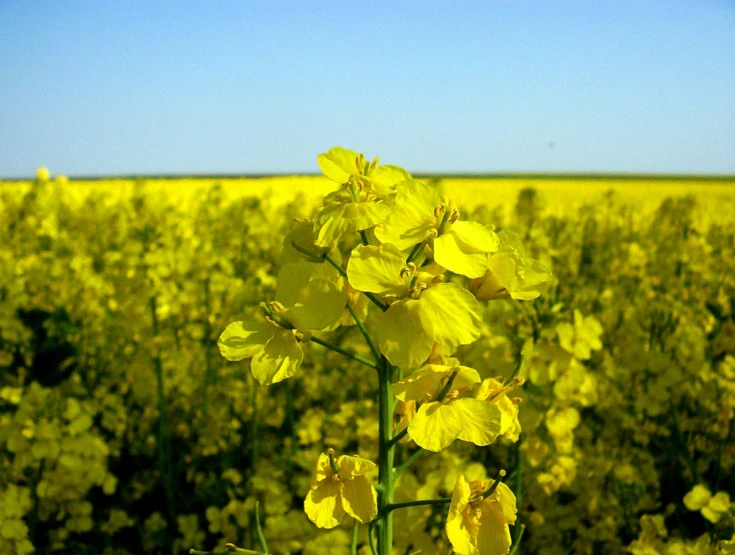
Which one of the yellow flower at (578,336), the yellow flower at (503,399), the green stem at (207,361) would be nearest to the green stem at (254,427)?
the green stem at (207,361)

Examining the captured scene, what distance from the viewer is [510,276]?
1147 mm

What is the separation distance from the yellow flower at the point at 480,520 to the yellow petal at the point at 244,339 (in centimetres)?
43

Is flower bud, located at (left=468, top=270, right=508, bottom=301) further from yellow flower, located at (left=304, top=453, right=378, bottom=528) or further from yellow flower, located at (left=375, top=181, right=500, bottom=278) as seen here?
yellow flower, located at (left=304, top=453, right=378, bottom=528)

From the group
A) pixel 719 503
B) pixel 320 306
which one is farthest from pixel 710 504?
pixel 320 306

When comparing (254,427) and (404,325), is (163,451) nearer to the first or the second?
(254,427)

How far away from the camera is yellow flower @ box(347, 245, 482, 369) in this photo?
3.43ft

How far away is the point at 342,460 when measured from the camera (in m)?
1.11

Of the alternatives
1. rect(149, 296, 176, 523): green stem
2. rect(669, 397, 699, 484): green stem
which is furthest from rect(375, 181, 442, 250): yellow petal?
rect(149, 296, 176, 523): green stem

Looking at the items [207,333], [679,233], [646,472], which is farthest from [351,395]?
[679,233]

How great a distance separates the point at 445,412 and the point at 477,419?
56mm

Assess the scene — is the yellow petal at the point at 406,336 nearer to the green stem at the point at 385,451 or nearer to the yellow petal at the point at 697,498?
the green stem at the point at 385,451

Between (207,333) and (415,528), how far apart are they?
110 inches

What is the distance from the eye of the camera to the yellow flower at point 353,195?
3.67 feet

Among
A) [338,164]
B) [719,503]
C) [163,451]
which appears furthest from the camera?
[163,451]
